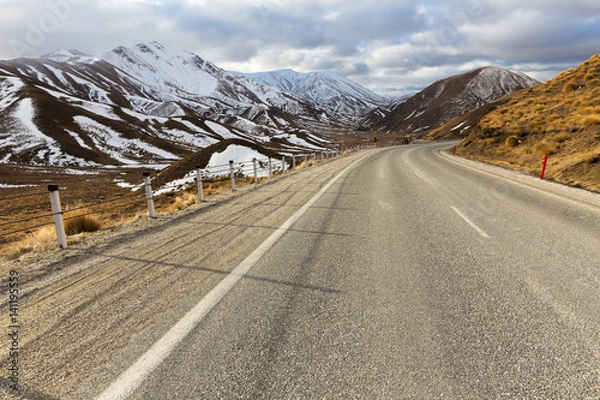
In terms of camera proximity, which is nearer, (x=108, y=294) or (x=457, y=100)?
(x=108, y=294)

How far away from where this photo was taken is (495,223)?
249 inches

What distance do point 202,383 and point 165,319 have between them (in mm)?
1004

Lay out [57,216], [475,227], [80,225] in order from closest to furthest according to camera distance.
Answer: [57,216]
[475,227]
[80,225]

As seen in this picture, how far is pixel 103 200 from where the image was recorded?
29.5 metres

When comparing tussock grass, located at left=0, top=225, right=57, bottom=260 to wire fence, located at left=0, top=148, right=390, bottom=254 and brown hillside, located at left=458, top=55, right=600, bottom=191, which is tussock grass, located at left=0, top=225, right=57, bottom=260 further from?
brown hillside, located at left=458, top=55, right=600, bottom=191

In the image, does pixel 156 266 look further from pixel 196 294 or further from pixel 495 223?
pixel 495 223

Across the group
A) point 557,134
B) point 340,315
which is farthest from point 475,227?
point 557,134

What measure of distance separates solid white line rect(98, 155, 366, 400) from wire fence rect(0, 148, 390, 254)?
2960 mm

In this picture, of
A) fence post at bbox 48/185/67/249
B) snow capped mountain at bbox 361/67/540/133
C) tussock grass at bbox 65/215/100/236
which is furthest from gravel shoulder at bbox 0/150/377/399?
snow capped mountain at bbox 361/67/540/133

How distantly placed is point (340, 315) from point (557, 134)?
2184 centimetres

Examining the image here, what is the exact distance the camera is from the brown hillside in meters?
13.0

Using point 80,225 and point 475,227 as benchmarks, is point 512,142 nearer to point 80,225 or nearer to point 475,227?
point 475,227

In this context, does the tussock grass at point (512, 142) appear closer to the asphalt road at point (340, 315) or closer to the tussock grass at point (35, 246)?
the asphalt road at point (340, 315)

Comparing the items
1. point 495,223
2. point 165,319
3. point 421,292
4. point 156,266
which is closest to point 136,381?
point 165,319
